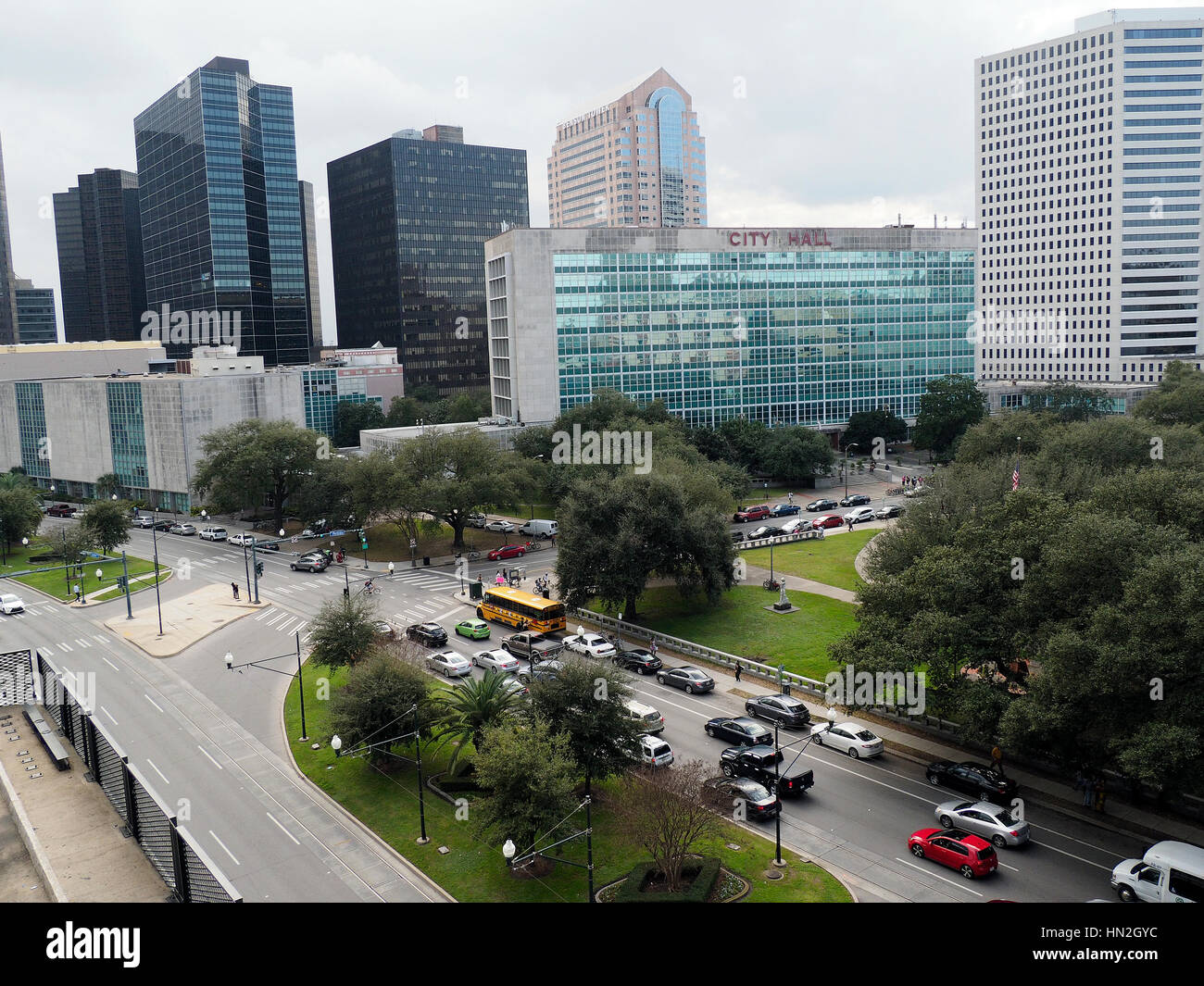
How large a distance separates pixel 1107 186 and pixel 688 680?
146661 mm

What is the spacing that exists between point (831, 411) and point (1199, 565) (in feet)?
313

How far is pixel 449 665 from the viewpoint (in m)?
46.9

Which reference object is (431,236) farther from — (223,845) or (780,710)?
(223,845)

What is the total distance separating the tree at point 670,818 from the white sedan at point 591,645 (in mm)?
19135

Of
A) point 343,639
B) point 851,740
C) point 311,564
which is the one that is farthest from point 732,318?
point 851,740

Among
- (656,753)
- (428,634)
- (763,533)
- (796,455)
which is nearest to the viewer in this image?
(656,753)

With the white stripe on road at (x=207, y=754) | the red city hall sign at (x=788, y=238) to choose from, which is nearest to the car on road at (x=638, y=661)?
the white stripe on road at (x=207, y=754)

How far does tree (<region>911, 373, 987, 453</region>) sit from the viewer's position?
108m

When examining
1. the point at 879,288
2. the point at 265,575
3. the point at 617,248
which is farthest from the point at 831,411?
the point at 265,575

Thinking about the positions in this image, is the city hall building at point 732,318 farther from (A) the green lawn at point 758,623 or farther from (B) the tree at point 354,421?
(A) the green lawn at point 758,623

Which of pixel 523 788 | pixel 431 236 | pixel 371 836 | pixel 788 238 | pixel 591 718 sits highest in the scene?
pixel 431 236

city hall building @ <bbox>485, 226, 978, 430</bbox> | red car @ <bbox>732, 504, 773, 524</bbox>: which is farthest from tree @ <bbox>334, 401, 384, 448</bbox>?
red car @ <bbox>732, 504, 773, 524</bbox>

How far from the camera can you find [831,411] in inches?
4803

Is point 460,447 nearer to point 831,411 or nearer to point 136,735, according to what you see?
point 136,735
